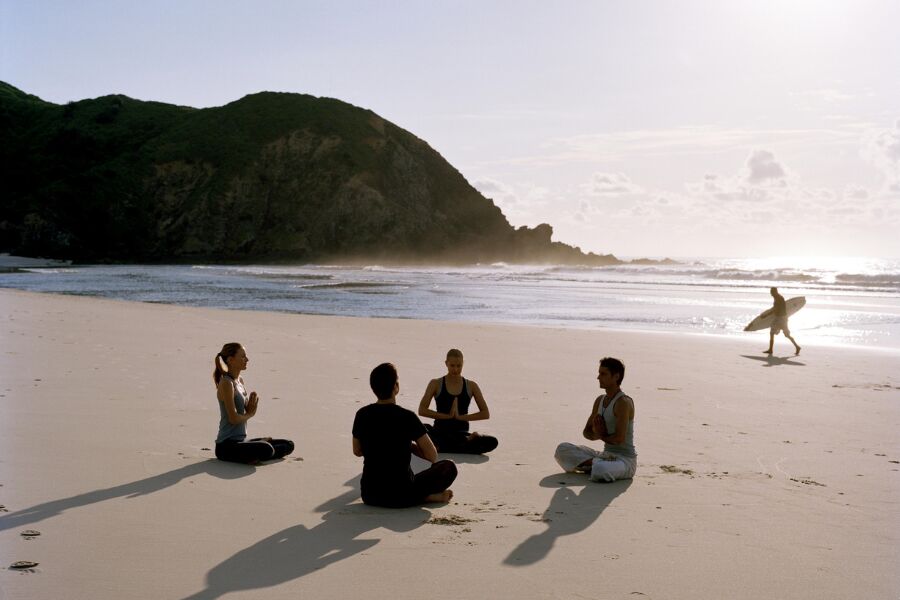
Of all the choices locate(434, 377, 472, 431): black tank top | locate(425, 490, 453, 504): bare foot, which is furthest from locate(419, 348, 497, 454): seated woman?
locate(425, 490, 453, 504): bare foot

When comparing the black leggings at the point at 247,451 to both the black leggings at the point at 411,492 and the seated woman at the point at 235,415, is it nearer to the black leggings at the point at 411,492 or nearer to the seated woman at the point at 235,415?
the seated woman at the point at 235,415

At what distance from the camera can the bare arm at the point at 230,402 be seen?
665 cm

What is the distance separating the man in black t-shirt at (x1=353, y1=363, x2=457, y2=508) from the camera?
563 centimetres

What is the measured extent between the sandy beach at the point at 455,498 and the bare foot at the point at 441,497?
0.09 m

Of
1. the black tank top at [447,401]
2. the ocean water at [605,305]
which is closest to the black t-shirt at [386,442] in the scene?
the black tank top at [447,401]

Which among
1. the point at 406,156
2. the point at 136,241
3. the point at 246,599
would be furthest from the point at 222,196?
the point at 246,599

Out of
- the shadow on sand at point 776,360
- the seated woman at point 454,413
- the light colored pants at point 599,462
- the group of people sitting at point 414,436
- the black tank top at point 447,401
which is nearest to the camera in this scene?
the group of people sitting at point 414,436

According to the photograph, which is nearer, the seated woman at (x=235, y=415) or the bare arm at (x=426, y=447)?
the bare arm at (x=426, y=447)

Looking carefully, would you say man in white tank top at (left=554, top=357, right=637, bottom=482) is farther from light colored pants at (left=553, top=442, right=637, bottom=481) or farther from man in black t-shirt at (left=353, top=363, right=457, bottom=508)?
man in black t-shirt at (left=353, top=363, right=457, bottom=508)

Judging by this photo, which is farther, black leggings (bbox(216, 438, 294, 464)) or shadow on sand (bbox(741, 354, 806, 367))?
shadow on sand (bbox(741, 354, 806, 367))

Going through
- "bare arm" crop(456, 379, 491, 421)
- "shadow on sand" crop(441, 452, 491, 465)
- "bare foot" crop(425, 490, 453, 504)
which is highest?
"bare arm" crop(456, 379, 491, 421)

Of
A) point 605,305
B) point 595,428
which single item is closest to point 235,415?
point 595,428

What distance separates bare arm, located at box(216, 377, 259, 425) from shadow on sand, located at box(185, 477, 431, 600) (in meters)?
1.29

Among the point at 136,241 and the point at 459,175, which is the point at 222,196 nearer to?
the point at 136,241
